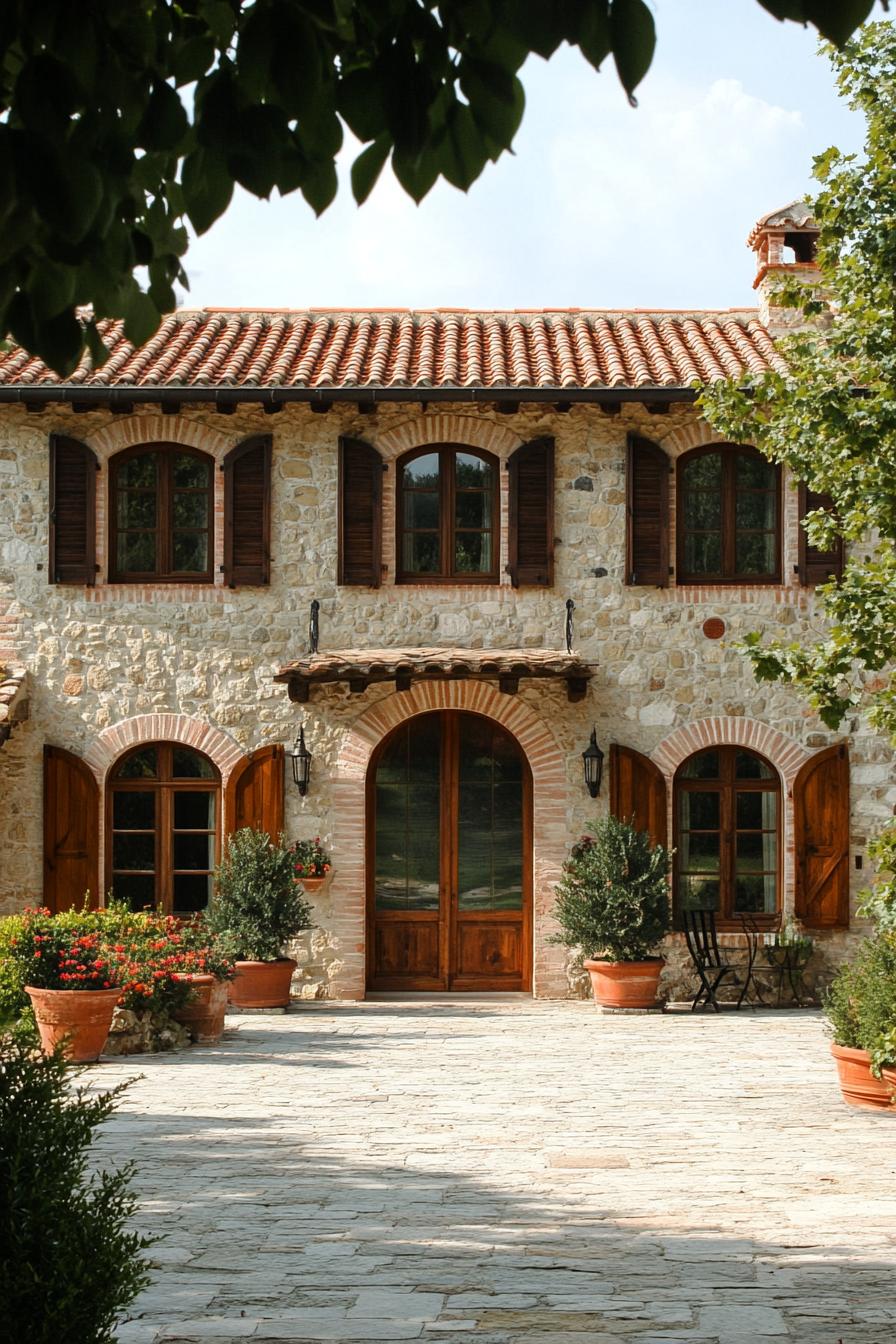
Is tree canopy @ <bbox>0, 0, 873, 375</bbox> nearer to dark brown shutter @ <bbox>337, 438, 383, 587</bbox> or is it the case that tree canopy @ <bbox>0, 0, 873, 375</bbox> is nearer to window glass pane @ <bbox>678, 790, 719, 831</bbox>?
dark brown shutter @ <bbox>337, 438, 383, 587</bbox>

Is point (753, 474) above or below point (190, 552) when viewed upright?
above

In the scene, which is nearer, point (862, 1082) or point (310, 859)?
point (862, 1082)

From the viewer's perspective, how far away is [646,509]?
1582 cm

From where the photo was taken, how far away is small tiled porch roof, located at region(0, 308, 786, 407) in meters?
15.4

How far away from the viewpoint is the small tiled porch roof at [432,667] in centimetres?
1484

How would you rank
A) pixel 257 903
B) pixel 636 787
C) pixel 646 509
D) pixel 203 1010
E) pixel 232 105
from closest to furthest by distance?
pixel 232 105 → pixel 203 1010 → pixel 257 903 → pixel 636 787 → pixel 646 509

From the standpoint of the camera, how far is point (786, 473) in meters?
15.7

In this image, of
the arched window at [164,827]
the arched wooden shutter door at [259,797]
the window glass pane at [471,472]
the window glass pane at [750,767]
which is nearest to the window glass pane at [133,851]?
the arched window at [164,827]

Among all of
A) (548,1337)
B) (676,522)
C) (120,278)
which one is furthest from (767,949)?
(120,278)

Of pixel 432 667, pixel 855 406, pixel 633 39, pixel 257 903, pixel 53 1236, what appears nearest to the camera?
pixel 633 39

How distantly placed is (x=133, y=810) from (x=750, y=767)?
5834 millimetres

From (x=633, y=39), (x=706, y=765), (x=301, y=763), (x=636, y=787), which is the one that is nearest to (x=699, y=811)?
(x=706, y=765)

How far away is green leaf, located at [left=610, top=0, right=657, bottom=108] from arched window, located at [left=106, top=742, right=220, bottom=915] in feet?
43.9

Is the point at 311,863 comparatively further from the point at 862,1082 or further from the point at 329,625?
the point at 862,1082
